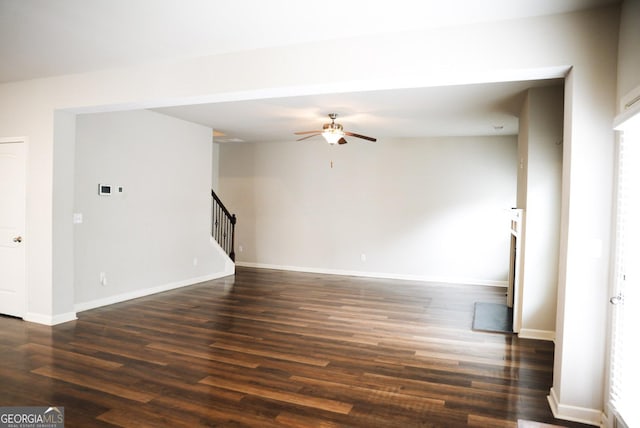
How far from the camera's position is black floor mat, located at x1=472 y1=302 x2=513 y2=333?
5.07m

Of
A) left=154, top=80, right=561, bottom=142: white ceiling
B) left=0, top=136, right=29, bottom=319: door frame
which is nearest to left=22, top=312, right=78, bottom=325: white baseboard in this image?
left=0, top=136, right=29, bottom=319: door frame

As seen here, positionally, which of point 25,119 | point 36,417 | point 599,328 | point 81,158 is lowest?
point 36,417

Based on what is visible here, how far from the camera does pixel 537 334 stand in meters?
4.74

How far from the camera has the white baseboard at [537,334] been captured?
472 cm

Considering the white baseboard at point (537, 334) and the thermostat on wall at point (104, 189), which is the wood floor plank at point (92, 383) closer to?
the thermostat on wall at point (104, 189)

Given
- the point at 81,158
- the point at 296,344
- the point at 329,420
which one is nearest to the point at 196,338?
the point at 296,344

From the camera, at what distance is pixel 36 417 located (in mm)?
2805

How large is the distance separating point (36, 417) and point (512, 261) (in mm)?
5639

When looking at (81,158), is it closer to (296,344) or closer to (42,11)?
(42,11)

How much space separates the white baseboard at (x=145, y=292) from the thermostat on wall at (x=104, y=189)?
139 centimetres

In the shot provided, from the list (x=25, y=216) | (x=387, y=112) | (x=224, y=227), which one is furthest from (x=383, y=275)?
(x=25, y=216)

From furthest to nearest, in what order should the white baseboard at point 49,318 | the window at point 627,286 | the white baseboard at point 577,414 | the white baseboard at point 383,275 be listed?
the white baseboard at point 383,275 → the white baseboard at point 49,318 → the white baseboard at point 577,414 → the window at point 627,286

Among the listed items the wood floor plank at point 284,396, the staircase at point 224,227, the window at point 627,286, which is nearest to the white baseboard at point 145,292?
the staircase at point 224,227

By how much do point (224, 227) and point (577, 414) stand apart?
7.41m
